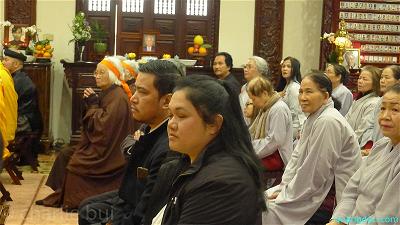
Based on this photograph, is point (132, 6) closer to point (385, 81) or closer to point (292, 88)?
point (292, 88)

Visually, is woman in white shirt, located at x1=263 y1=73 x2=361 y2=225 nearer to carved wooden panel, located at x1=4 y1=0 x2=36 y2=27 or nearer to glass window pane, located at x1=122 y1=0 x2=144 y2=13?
glass window pane, located at x1=122 y1=0 x2=144 y2=13

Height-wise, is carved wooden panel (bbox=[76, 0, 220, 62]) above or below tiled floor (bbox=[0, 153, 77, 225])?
above

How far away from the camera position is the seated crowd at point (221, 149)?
2.21 meters

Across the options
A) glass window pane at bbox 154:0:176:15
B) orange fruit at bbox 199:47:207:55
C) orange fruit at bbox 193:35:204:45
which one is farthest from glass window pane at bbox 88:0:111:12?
orange fruit at bbox 199:47:207:55

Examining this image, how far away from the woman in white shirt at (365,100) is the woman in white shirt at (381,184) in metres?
2.21

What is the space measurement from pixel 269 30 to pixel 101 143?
4.52 metres

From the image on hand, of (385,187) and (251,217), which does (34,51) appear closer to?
(385,187)

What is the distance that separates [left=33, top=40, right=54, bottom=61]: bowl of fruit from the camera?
8672mm

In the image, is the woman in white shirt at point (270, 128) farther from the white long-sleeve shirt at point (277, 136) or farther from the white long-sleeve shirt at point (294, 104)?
the white long-sleeve shirt at point (294, 104)

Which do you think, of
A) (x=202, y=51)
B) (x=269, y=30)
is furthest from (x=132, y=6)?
(x=269, y=30)

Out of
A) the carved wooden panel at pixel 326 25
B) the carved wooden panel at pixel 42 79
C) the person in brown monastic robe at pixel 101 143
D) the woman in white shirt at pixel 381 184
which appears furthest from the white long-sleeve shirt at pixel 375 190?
the carved wooden panel at pixel 326 25

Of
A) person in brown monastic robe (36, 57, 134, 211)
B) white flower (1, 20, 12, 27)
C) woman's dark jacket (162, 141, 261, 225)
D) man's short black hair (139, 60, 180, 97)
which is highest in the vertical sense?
white flower (1, 20, 12, 27)

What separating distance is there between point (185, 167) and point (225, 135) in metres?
0.27

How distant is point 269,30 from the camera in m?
9.64
